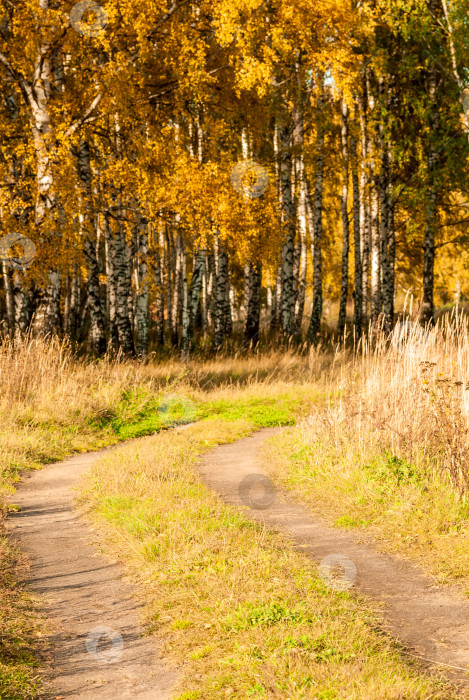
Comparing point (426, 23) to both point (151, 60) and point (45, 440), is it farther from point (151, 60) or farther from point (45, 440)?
point (45, 440)

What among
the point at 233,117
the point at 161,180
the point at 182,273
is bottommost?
the point at 182,273

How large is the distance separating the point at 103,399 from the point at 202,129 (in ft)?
31.9

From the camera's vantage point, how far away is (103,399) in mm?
12414

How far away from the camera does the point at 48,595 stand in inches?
210

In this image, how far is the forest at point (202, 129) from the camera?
1416cm

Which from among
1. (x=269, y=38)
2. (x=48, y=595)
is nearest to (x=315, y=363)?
(x=269, y=38)

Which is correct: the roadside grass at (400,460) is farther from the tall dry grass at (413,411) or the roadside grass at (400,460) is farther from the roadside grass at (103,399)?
the roadside grass at (103,399)

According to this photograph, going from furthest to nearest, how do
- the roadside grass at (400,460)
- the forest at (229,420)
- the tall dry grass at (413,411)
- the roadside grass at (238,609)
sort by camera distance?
1. the tall dry grass at (413,411)
2. the roadside grass at (400,460)
3. the forest at (229,420)
4. the roadside grass at (238,609)

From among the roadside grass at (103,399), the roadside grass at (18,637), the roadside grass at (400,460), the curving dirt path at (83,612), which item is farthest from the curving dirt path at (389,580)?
the roadside grass at (103,399)

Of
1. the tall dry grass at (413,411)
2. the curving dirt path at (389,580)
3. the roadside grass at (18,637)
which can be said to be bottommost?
the curving dirt path at (389,580)

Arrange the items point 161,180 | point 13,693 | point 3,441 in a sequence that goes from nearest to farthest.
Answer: point 13,693 < point 3,441 < point 161,180

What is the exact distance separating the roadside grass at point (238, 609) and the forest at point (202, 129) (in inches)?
164

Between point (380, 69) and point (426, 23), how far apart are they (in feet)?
5.84

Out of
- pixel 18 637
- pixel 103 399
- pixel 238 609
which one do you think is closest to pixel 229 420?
pixel 103 399
